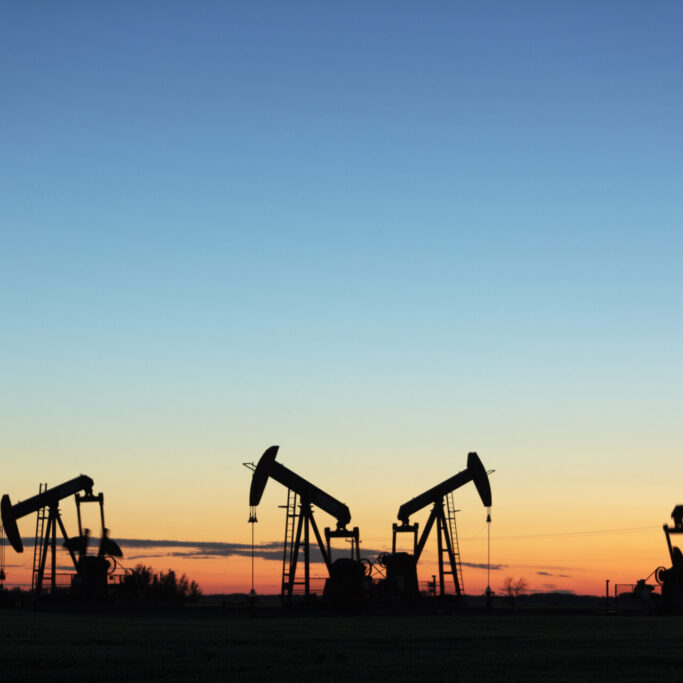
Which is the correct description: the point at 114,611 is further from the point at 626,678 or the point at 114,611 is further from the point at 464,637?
the point at 626,678

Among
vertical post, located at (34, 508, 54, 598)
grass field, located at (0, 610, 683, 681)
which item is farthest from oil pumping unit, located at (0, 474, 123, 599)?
grass field, located at (0, 610, 683, 681)

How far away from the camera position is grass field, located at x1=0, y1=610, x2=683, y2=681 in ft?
48.0

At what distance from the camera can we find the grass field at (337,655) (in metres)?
14.6

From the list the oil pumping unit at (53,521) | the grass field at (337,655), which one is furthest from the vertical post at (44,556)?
the grass field at (337,655)

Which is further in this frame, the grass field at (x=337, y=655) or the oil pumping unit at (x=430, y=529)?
the oil pumping unit at (x=430, y=529)

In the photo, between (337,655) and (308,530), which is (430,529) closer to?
(308,530)

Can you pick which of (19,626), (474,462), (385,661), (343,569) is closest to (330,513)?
(343,569)

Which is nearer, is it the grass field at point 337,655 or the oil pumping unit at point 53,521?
the grass field at point 337,655

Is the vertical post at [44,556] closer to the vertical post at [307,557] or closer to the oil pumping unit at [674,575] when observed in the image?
the vertical post at [307,557]

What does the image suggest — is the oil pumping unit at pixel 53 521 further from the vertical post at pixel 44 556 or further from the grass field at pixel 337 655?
the grass field at pixel 337 655

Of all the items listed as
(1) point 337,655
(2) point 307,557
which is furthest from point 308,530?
(1) point 337,655

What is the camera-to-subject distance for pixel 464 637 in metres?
23.5

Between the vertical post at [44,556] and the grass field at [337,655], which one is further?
the vertical post at [44,556]

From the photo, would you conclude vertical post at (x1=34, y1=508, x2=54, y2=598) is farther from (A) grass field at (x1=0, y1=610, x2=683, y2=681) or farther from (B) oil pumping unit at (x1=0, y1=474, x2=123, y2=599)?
(A) grass field at (x1=0, y1=610, x2=683, y2=681)
